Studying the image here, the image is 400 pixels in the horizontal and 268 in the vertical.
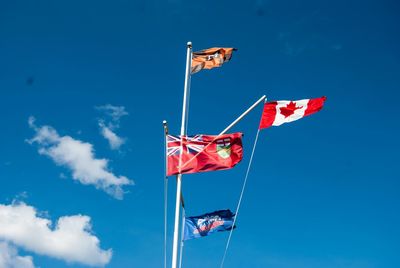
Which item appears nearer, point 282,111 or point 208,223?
point 208,223

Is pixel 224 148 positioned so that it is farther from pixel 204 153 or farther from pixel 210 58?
pixel 210 58

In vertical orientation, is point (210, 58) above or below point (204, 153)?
above

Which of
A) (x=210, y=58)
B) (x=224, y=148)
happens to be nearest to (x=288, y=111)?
(x=224, y=148)

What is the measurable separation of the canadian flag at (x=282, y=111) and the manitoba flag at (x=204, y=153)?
183cm

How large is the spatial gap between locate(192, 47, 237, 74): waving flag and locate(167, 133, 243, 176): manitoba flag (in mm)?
4923

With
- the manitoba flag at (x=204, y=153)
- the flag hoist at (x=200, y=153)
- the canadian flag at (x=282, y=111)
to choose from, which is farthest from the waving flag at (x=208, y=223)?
the canadian flag at (x=282, y=111)

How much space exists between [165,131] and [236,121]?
125 inches

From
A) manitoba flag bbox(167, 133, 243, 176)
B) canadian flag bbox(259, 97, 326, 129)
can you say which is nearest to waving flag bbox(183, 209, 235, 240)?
manitoba flag bbox(167, 133, 243, 176)

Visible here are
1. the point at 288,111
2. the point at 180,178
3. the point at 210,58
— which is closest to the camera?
the point at 180,178

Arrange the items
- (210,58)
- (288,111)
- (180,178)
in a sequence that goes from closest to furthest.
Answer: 1. (180,178)
2. (288,111)
3. (210,58)

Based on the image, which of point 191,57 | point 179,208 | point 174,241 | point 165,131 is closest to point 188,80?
point 191,57

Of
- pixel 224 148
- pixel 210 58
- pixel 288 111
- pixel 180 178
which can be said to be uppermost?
pixel 210 58

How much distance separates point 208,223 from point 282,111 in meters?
6.02

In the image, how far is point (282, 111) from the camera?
2116 cm
